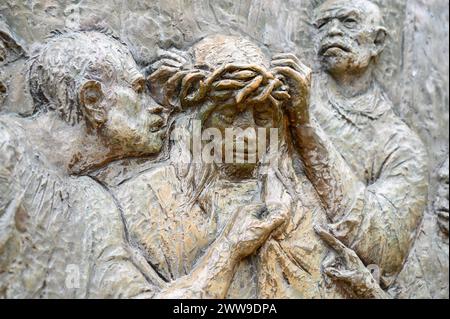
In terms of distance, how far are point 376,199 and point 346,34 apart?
763 mm

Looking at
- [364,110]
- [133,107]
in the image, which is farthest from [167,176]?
[364,110]

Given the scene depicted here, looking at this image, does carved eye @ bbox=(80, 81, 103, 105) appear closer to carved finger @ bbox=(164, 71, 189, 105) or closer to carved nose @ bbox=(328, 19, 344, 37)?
carved finger @ bbox=(164, 71, 189, 105)

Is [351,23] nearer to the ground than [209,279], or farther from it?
farther from it

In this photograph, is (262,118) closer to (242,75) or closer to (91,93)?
(242,75)

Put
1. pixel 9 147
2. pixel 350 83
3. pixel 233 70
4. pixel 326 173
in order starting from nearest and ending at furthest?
1. pixel 9 147
2. pixel 233 70
3. pixel 326 173
4. pixel 350 83

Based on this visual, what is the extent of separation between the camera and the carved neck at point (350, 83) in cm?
381

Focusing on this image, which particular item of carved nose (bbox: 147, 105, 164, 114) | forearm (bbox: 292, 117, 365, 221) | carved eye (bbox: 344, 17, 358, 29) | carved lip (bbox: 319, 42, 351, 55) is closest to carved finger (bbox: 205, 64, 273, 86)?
carved nose (bbox: 147, 105, 164, 114)

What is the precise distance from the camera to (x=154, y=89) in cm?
342

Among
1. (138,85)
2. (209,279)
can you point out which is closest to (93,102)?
(138,85)

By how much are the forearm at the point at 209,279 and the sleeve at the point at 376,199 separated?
1.85 feet

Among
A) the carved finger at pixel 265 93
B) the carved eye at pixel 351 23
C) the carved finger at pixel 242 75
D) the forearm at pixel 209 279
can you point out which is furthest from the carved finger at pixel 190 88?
the carved eye at pixel 351 23

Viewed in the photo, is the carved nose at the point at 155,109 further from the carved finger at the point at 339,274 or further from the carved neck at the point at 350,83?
the carved finger at the point at 339,274

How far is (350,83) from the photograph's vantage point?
12.6 ft

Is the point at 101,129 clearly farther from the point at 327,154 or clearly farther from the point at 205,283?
the point at 327,154
